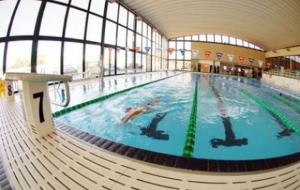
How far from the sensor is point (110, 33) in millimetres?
12445

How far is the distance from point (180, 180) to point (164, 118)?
354 cm

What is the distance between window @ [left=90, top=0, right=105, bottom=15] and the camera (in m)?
10.5

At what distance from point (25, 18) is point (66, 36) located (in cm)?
203

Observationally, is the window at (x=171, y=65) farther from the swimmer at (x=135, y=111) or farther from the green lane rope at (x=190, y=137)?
the green lane rope at (x=190, y=137)

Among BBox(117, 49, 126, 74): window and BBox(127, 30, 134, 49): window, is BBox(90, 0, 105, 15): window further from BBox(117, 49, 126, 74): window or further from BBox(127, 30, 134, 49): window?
BBox(127, 30, 134, 49): window

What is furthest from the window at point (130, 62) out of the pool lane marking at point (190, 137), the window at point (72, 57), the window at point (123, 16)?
the pool lane marking at point (190, 137)

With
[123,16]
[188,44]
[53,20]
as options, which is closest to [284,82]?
[123,16]

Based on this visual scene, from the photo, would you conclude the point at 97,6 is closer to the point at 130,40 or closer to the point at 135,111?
Result: the point at 130,40

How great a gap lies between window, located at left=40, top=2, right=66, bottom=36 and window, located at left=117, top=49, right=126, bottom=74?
5.14m

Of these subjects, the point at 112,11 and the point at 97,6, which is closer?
the point at 97,6

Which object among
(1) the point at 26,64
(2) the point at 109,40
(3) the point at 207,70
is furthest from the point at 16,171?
(3) the point at 207,70

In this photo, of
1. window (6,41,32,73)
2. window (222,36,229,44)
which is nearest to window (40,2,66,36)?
window (6,41,32,73)

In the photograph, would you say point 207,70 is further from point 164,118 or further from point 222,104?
point 164,118

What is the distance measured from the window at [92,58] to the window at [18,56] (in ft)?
10.4
